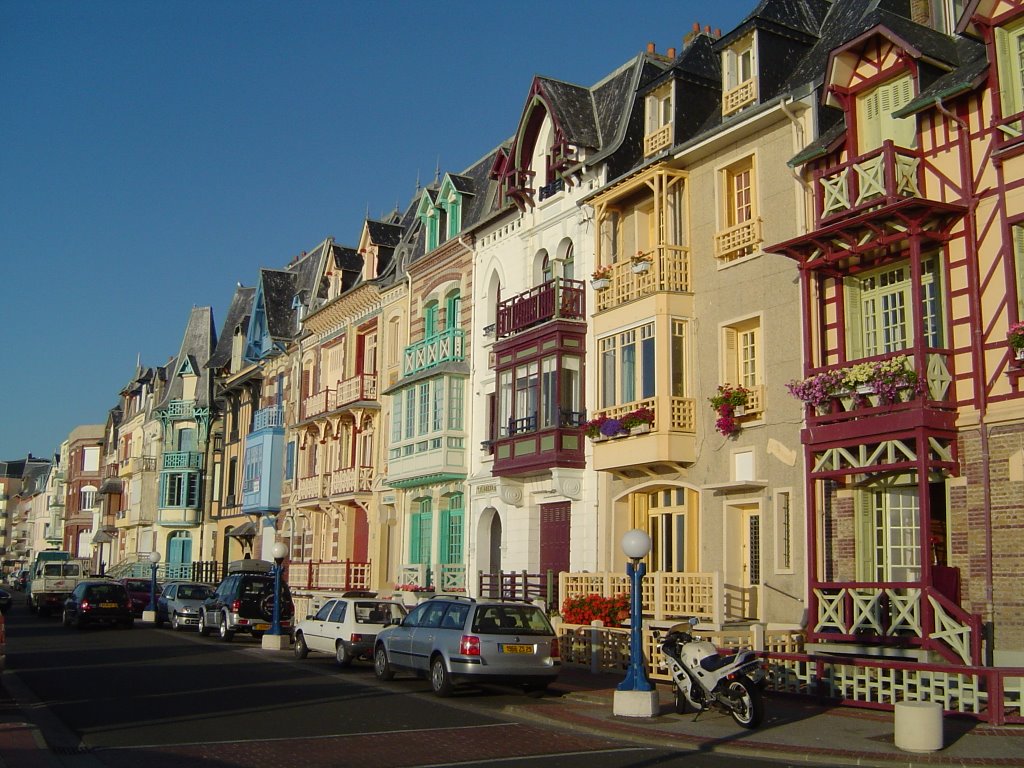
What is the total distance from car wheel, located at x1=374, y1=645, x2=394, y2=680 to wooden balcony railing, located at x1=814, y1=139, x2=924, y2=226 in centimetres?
1029

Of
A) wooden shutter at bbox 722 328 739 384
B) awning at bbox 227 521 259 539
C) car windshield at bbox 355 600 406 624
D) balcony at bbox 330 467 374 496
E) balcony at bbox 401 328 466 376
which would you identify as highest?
balcony at bbox 401 328 466 376

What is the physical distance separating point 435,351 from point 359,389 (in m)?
5.62

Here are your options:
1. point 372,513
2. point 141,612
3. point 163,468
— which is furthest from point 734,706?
point 163,468

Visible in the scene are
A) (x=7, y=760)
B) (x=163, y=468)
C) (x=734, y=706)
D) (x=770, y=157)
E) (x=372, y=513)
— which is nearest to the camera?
(x=7, y=760)

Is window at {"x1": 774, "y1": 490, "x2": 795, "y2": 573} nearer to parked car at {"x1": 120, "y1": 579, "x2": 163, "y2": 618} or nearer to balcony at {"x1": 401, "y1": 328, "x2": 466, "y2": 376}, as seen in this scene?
balcony at {"x1": 401, "y1": 328, "x2": 466, "y2": 376}

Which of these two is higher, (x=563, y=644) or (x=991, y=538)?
(x=991, y=538)

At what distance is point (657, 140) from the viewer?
80.3 feet

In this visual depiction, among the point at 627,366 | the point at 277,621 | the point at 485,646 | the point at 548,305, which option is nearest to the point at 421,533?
the point at 277,621

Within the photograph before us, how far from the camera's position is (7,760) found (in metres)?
11.2

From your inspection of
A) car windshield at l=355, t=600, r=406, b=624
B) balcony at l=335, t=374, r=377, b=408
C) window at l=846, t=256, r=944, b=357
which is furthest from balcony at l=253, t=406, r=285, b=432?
window at l=846, t=256, r=944, b=357

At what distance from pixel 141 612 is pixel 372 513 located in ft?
38.2

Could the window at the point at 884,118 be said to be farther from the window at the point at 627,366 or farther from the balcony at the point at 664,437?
the balcony at the point at 664,437

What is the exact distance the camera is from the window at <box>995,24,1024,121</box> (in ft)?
53.1

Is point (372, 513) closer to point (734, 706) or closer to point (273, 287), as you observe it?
point (273, 287)
